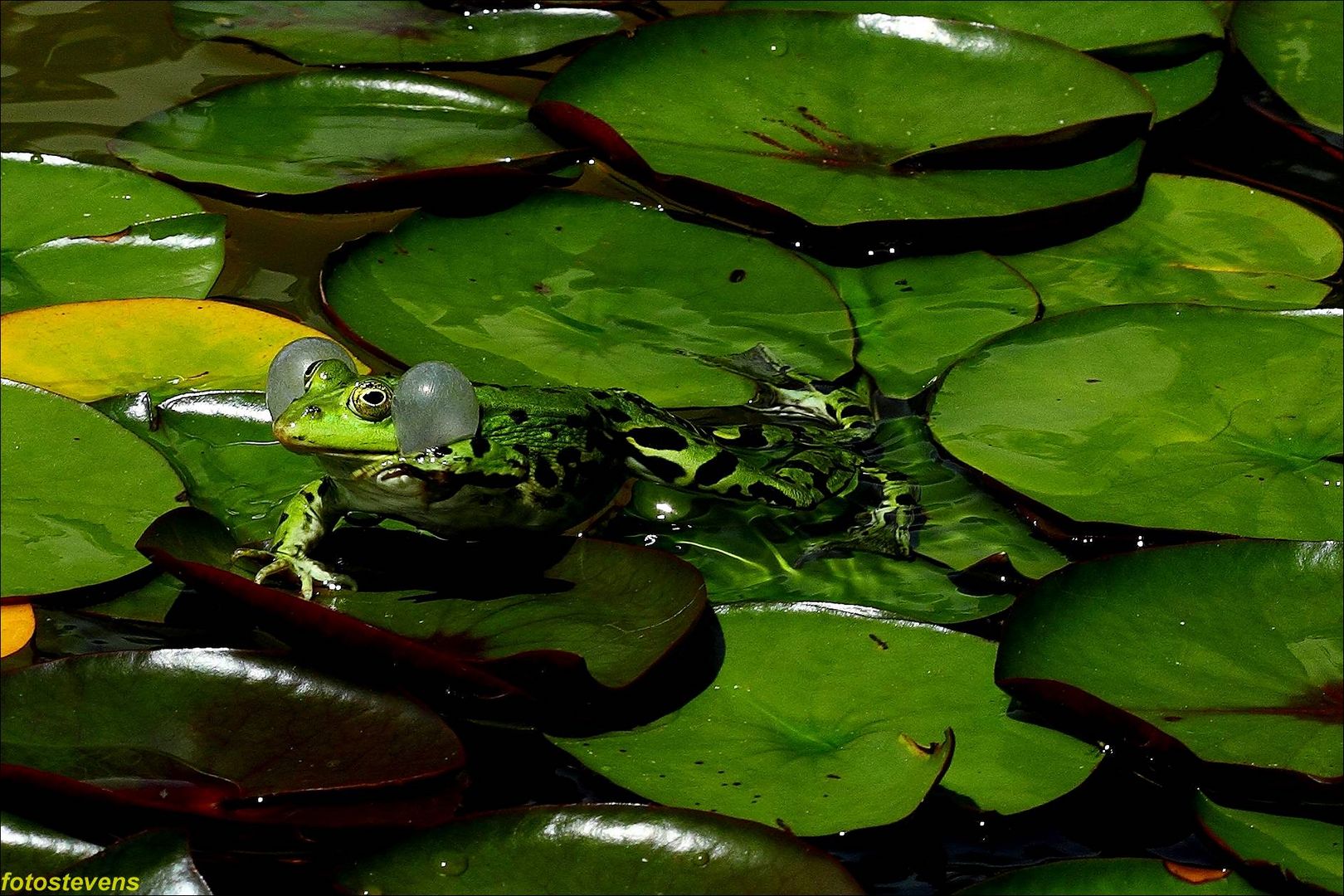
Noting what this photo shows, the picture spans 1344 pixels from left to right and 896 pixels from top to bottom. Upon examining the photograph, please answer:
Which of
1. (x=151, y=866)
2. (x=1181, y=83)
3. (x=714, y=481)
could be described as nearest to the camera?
(x=151, y=866)

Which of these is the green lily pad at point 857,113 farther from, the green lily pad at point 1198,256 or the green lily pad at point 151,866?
the green lily pad at point 151,866

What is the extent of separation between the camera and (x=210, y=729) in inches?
75.4

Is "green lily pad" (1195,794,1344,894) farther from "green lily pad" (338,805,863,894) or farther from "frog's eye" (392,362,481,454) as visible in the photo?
"frog's eye" (392,362,481,454)

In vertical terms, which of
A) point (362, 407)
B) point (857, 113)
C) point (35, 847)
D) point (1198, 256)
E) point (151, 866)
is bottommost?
point (35, 847)

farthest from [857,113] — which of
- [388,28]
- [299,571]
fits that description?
[299,571]

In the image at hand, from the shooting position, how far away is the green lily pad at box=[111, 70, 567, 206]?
10.8 feet

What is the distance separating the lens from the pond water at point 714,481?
74.5 inches

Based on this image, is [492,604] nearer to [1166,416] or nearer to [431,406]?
[431,406]

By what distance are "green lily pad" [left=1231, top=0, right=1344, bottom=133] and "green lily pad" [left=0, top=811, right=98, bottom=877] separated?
386cm

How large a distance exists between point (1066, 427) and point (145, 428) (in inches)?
80.1

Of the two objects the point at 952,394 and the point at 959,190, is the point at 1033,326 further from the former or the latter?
the point at 959,190

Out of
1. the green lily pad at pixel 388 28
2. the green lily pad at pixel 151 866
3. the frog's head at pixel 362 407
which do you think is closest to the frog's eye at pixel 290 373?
the frog's head at pixel 362 407

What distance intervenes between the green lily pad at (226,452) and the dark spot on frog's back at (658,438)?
0.72m

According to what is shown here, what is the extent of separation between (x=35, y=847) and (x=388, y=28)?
10.0ft
